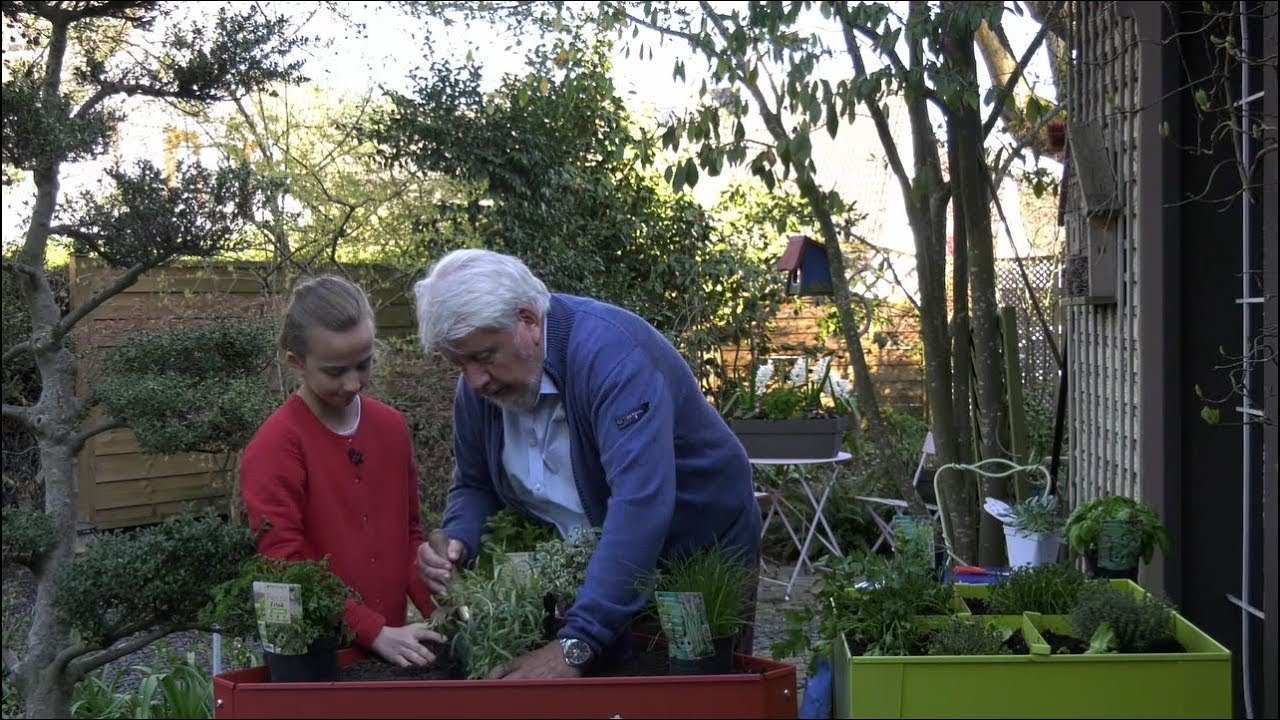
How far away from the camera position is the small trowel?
203 cm

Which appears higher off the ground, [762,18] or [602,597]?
[762,18]

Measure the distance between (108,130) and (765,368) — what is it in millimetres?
4771

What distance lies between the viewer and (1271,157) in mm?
2883

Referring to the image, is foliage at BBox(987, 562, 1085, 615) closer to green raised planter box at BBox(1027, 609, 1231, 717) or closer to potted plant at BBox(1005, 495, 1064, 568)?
green raised planter box at BBox(1027, 609, 1231, 717)

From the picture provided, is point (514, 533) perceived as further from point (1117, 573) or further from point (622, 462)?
point (1117, 573)

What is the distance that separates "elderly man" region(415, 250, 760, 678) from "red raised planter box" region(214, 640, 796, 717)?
63 millimetres

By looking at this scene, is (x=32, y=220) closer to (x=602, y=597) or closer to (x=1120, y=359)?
(x=602, y=597)

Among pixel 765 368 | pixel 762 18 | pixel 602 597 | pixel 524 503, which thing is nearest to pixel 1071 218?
pixel 762 18

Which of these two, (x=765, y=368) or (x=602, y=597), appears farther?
(x=765, y=368)

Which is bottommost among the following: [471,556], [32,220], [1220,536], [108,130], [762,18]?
[1220,536]

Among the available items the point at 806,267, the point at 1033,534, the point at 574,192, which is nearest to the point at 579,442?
the point at 1033,534

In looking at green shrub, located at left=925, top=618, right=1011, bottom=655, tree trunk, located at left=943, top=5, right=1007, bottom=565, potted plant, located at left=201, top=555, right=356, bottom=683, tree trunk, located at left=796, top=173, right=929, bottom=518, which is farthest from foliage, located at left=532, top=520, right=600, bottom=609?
tree trunk, located at left=796, top=173, right=929, bottom=518

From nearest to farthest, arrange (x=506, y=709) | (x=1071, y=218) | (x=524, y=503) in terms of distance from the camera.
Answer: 1. (x=506, y=709)
2. (x=524, y=503)
3. (x=1071, y=218)

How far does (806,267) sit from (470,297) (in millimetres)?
4165
